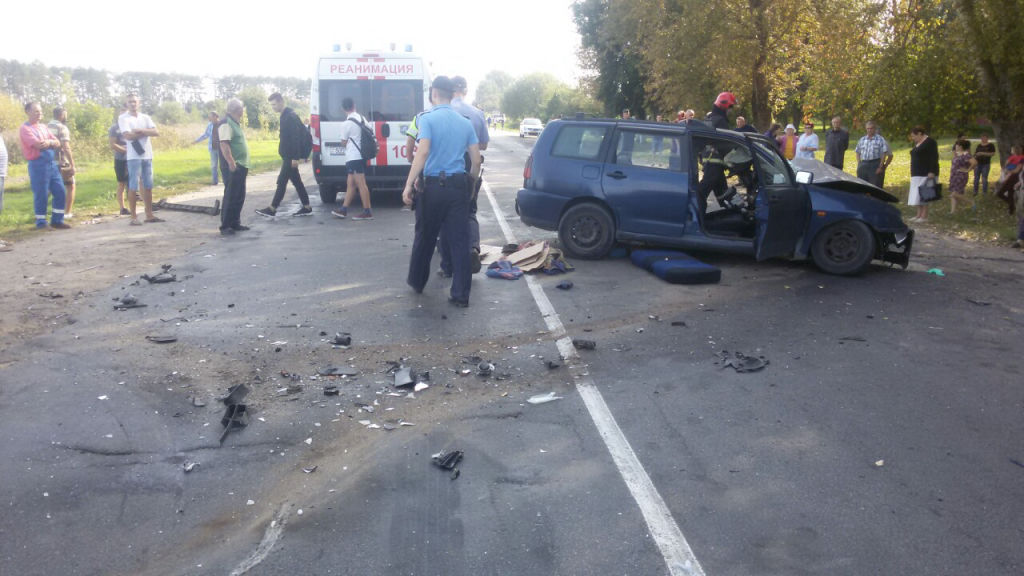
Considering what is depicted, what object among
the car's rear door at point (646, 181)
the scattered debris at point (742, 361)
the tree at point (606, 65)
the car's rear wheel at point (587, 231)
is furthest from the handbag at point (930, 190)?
the tree at point (606, 65)

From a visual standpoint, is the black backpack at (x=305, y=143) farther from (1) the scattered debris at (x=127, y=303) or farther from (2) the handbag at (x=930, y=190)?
(2) the handbag at (x=930, y=190)

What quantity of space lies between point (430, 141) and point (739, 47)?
1696 centimetres

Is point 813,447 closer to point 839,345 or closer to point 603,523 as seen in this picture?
point 603,523

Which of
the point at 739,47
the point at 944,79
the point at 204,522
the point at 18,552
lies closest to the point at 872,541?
the point at 204,522

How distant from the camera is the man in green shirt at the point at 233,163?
1166cm

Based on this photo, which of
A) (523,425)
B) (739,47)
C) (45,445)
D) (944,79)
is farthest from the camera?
(739,47)

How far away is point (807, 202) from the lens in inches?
365

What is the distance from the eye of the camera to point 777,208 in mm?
9023

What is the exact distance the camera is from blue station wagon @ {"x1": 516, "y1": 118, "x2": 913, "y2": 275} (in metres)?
9.23

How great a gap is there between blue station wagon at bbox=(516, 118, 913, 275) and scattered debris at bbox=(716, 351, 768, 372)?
3217mm

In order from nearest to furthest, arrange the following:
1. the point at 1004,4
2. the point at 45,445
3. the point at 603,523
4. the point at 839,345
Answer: the point at 603,523 → the point at 45,445 → the point at 839,345 → the point at 1004,4

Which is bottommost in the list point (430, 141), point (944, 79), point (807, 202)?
point (807, 202)

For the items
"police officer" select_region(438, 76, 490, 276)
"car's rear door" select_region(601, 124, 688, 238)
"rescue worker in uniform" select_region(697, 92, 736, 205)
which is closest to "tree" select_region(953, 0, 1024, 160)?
"rescue worker in uniform" select_region(697, 92, 736, 205)

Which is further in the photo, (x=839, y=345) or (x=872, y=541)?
(x=839, y=345)
